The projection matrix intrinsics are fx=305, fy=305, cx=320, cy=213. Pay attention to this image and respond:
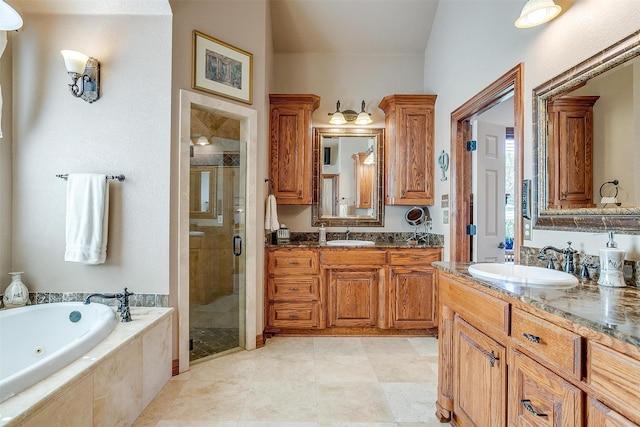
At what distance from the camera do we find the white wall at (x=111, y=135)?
224 cm

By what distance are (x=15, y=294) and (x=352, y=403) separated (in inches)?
96.5

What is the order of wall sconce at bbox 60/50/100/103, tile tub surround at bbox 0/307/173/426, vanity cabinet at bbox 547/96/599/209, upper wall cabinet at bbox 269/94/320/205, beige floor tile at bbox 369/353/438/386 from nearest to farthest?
→ tile tub surround at bbox 0/307/173/426, vanity cabinet at bbox 547/96/599/209, wall sconce at bbox 60/50/100/103, beige floor tile at bbox 369/353/438/386, upper wall cabinet at bbox 269/94/320/205

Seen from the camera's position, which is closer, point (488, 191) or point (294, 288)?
point (488, 191)

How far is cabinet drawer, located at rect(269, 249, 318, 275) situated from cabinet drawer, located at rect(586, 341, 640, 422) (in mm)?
2287

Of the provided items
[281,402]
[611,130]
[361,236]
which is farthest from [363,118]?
[281,402]

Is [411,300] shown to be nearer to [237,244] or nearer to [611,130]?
[237,244]

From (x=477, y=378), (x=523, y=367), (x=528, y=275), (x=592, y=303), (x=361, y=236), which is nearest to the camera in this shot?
(x=592, y=303)

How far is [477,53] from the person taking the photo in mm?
2396

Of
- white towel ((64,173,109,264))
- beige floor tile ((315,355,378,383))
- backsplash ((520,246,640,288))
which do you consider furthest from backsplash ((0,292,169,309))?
backsplash ((520,246,640,288))

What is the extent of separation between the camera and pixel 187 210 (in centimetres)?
232

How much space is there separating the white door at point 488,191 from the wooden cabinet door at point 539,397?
1794mm

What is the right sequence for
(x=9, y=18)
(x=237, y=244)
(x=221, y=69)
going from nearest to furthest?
(x=9, y=18) < (x=221, y=69) < (x=237, y=244)

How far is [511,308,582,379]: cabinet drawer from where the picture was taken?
87 cm

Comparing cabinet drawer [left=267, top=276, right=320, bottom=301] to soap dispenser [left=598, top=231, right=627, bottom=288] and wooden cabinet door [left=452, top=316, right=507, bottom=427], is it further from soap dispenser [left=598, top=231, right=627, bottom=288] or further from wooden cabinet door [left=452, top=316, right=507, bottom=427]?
soap dispenser [left=598, top=231, right=627, bottom=288]
